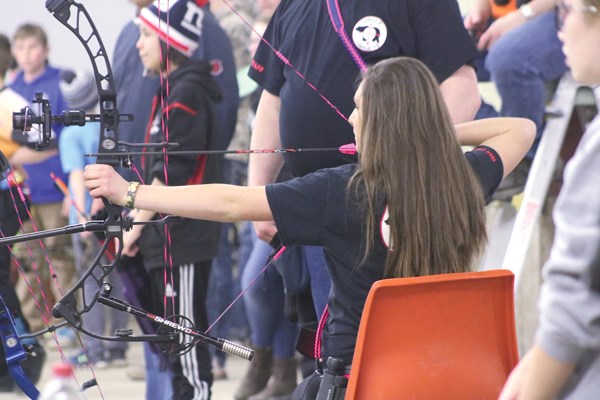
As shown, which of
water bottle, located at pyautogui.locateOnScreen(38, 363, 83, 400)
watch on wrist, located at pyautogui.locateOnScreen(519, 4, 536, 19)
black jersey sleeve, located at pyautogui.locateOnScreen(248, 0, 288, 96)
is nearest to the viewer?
water bottle, located at pyautogui.locateOnScreen(38, 363, 83, 400)

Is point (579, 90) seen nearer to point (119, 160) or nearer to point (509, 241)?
point (509, 241)

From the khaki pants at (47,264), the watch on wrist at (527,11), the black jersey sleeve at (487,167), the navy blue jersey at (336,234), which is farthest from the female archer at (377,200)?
the khaki pants at (47,264)

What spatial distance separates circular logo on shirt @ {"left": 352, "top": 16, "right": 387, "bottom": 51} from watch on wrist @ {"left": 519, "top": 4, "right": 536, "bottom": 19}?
1470 mm

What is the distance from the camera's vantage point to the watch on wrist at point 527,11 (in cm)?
419

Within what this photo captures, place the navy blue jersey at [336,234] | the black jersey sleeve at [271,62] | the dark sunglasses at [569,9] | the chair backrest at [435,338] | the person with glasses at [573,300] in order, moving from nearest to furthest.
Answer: the person with glasses at [573,300]
the dark sunglasses at [569,9]
the chair backrest at [435,338]
the navy blue jersey at [336,234]
the black jersey sleeve at [271,62]

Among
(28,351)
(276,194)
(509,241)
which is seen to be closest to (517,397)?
(276,194)

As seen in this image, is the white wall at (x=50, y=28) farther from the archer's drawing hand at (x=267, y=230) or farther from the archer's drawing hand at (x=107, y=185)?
the archer's drawing hand at (x=107, y=185)

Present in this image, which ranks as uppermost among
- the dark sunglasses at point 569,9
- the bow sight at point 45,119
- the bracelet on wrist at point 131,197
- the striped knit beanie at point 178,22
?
the dark sunglasses at point 569,9

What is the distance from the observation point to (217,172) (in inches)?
161

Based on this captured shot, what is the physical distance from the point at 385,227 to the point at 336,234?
10cm

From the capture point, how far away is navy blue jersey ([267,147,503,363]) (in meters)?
2.25

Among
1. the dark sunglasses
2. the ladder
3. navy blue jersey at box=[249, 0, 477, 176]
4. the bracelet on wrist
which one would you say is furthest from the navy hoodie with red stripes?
the dark sunglasses

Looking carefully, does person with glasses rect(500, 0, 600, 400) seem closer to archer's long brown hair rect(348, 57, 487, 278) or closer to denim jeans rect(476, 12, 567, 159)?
archer's long brown hair rect(348, 57, 487, 278)

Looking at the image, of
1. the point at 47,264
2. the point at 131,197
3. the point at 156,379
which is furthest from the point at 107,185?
the point at 47,264
